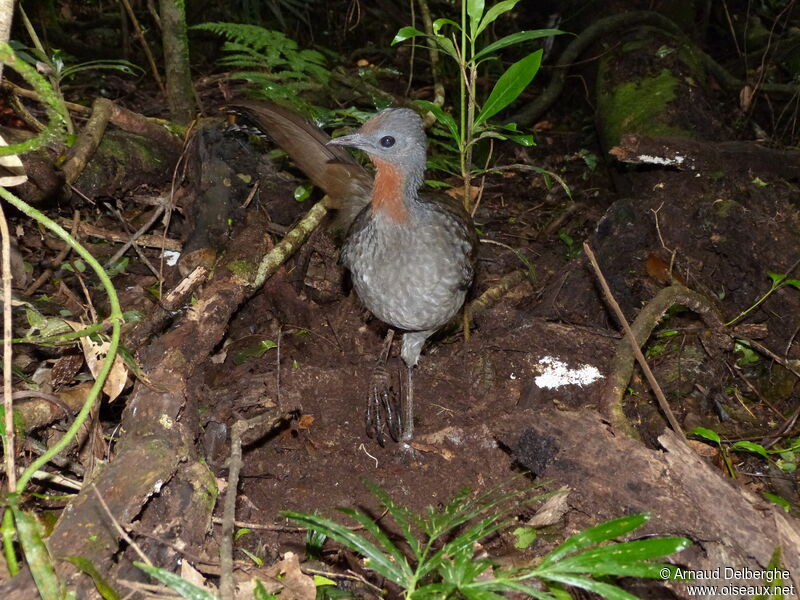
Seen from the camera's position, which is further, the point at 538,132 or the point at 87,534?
A: the point at 538,132

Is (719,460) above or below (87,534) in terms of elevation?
below

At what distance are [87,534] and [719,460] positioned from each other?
282 cm

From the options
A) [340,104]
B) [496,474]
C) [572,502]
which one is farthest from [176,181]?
[572,502]

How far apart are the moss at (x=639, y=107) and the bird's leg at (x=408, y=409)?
256 centimetres

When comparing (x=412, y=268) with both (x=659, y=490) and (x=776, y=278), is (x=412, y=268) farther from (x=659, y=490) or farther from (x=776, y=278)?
(x=776, y=278)

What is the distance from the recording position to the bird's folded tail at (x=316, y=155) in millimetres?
4055

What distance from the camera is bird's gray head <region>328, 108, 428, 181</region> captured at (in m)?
3.51

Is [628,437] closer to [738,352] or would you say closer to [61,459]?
[738,352]

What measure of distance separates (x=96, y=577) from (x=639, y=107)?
15.7ft

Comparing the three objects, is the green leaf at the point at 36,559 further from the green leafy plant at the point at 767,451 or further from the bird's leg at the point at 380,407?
the green leafy plant at the point at 767,451

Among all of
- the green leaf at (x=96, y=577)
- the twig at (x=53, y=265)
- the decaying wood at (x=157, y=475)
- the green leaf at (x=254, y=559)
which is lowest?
the green leaf at (x=254, y=559)

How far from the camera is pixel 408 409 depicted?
3807 mm

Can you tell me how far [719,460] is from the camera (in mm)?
3395

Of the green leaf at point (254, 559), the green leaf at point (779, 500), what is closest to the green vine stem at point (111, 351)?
the green leaf at point (254, 559)
